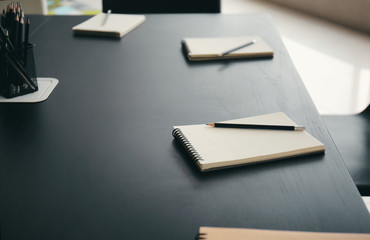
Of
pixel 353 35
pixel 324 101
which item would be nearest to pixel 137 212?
pixel 324 101

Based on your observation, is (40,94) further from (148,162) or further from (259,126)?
(259,126)

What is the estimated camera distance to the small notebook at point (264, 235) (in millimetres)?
598

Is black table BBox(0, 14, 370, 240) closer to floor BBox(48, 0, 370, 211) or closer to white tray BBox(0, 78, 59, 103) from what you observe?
white tray BBox(0, 78, 59, 103)

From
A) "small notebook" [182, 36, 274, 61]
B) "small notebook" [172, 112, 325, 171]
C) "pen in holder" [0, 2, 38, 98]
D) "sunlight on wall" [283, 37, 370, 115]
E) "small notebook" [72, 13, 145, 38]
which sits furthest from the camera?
"sunlight on wall" [283, 37, 370, 115]

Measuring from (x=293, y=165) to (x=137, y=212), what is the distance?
0.95ft

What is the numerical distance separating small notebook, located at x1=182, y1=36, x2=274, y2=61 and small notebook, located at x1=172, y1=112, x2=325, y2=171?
15.0 inches

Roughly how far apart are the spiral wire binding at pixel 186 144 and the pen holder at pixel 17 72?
38 centimetres

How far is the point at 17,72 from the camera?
96cm

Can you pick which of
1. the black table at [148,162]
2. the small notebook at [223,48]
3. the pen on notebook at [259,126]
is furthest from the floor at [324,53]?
the pen on notebook at [259,126]

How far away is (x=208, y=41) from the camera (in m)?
1.30

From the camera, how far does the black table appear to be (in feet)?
2.11

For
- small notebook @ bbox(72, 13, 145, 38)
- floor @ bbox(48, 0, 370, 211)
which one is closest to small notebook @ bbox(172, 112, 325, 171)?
small notebook @ bbox(72, 13, 145, 38)

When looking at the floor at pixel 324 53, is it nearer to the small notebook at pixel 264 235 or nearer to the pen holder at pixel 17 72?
the pen holder at pixel 17 72

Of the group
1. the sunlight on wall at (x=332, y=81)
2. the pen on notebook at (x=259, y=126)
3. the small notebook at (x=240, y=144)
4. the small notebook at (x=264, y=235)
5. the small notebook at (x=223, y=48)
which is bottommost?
the sunlight on wall at (x=332, y=81)
